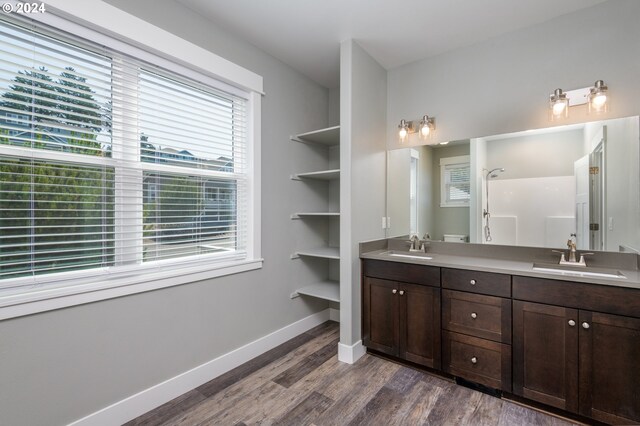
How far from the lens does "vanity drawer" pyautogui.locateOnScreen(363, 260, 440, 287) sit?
224 centimetres

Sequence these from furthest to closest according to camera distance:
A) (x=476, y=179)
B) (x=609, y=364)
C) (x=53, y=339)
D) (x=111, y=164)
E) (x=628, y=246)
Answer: (x=476, y=179)
(x=628, y=246)
(x=111, y=164)
(x=609, y=364)
(x=53, y=339)

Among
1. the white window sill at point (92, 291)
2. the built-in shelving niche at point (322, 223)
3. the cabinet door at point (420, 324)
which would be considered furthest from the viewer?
the built-in shelving niche at point (322, 223)

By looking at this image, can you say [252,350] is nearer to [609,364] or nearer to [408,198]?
[408,198]

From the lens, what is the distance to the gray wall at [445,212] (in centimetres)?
258

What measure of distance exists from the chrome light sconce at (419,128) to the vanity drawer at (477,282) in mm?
1298

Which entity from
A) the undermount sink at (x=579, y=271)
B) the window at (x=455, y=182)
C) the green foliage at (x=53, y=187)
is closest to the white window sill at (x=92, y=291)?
the green foliage at (x=53, y=187)

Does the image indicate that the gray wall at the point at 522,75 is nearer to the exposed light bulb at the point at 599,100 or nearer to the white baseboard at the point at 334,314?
the exposed light bulb at the point at 599,100

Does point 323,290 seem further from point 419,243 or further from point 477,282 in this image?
point 477,282

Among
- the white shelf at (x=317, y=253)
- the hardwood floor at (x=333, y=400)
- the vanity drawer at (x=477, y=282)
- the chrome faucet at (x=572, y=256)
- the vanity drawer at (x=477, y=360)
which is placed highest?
the chrome faucet at (x=572, y=256)

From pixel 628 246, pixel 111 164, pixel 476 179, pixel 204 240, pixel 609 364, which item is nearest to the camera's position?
pixel 609 364

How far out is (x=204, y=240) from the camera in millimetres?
2287

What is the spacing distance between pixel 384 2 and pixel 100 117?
2.01 m

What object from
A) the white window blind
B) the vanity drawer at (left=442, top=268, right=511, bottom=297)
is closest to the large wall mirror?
the vanity drawer at (left=442, top=268, right=511, bottom=297)

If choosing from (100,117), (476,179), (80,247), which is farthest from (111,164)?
(476,179)
